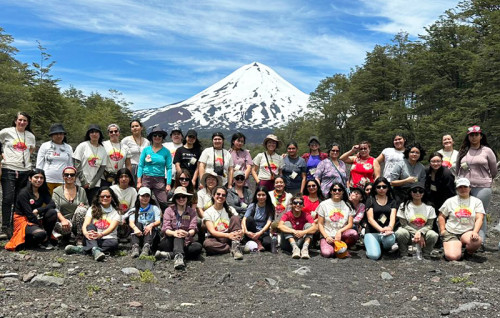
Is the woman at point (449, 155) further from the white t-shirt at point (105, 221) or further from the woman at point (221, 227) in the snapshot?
the white t-shirt at point (105, 221)

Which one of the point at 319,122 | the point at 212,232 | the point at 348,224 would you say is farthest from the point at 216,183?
the point at 319,122

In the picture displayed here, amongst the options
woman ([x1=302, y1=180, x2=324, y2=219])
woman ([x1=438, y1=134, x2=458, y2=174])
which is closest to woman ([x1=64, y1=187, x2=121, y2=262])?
woman ([x1=302, y1=180, x2=324, y2=219])

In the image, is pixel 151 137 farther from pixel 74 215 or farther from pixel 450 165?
pixel 450 165

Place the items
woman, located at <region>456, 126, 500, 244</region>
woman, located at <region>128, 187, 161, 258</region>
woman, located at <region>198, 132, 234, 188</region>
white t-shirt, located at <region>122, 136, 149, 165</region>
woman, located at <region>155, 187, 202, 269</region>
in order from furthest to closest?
white t-shirt, located at <region>122, 136, 149, 165</region>
woman, located at <region>198, 132, 234, 188</region>
woman, located at <region>456, 126, 500, 244</region>
woman, located at <region>128, 187, 161, 258</region>
woman, located at <region>155, 187, 202, 269</region>

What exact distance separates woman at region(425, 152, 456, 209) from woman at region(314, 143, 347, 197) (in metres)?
1.69

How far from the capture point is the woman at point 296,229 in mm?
7973

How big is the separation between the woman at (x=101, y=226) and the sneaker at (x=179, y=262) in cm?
126

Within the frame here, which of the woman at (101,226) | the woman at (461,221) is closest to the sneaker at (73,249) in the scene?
the woman at (101,226)

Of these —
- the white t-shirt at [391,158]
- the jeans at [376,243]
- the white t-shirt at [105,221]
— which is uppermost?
the white t-shirt at [391,158]

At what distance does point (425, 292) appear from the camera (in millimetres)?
6008

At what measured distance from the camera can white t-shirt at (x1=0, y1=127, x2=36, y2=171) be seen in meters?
8.08

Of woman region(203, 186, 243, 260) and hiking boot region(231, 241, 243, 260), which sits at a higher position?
woman region(203, 186, 243, 260)

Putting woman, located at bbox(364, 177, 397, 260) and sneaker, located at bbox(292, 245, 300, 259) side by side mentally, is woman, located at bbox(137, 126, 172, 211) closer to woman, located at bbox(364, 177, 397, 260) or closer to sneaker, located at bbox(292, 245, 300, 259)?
sneaker, located at bbox(292, 245, 300, 259)

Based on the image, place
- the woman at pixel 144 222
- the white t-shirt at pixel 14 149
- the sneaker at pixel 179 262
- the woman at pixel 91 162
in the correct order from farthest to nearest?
the woman at pixel 91 162 < the white t-shirt at pixel 14 149 < the woman at pixel 144 222 < the sneaker at pixel 179 262
